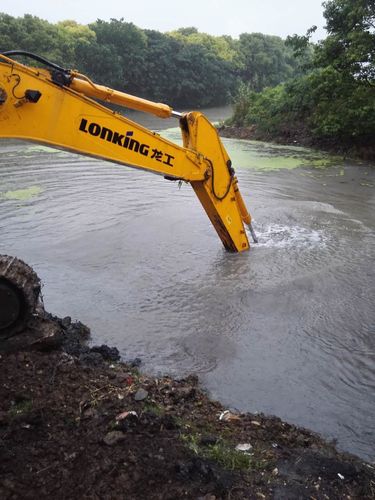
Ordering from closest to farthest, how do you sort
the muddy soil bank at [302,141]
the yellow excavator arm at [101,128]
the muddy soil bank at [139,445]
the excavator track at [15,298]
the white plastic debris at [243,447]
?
the muddy soil bank at [139,445] → the white plastic debris at [243,447] → the excavator track at [15,298] → the yellow excavator arm at [101,128] → the muddy soil bank at [302,141]

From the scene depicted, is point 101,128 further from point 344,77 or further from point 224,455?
point 344,77

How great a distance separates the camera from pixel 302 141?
18906 mm

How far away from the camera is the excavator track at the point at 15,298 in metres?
4.00

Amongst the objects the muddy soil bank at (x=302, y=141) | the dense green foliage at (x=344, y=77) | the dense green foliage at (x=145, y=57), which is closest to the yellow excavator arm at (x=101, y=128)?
the dense green foliage at (x=344, y=77)

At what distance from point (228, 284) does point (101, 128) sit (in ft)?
8.41

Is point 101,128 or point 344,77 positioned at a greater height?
point 344,77

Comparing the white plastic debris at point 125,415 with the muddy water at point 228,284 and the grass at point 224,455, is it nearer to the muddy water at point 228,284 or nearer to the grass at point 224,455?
the grass at point 224,455

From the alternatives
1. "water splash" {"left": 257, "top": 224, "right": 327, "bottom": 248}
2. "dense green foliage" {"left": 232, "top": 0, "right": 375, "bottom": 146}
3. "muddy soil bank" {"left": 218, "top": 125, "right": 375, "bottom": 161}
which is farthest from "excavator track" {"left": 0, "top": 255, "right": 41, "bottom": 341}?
"muddy soil bank" {"left": 218, "top": 125, "right": 375, "bottom": 161}

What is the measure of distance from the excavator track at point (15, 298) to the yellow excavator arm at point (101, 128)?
1.42 m

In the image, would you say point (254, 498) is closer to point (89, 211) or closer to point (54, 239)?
point (54, 239)

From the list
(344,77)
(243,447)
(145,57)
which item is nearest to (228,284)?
(243,447)

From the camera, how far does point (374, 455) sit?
3586 mm

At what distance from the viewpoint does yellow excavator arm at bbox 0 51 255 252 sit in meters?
4.69

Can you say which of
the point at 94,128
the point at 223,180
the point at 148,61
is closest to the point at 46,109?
the point at 94,128
